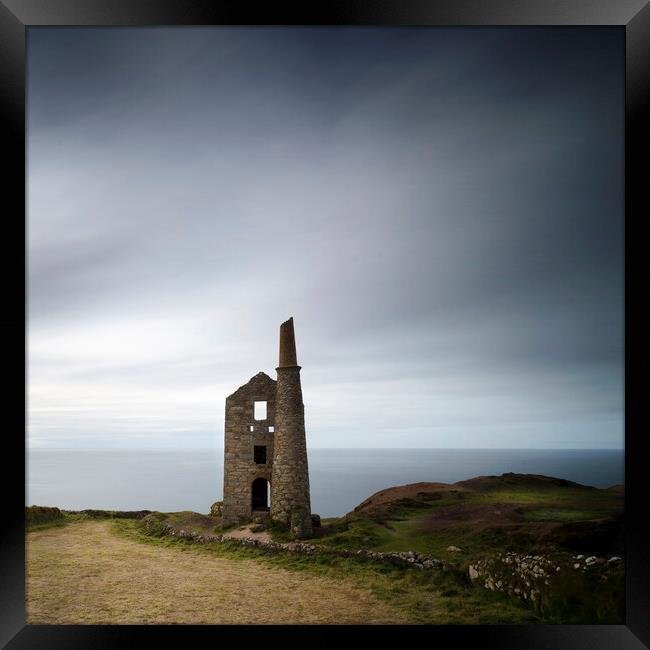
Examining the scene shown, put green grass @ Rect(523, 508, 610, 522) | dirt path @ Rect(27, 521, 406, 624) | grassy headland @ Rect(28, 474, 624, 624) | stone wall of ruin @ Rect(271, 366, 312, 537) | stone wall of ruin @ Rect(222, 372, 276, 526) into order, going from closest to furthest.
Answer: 1. grassy headland @ Rect(28, 474, 624, 624)
2. dirt path @ Rect(27, 521, 406, 624)
3. green grass @ Rect(523, 508, 610, 522)
4. stone wall of ruin @ Rect(271, 366, 312, 537)
5. stone wall of ruin @ Rect(222, 372, 276, 526)

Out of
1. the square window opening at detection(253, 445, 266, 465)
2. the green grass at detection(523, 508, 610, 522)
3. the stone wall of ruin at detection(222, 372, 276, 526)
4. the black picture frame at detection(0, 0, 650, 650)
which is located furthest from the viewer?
the square window opening at detection(253, 445, 266, 465)

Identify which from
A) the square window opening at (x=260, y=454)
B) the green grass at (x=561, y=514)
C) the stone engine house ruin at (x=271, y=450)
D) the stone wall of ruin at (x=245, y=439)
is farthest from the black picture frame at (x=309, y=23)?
the square window opening at (x=260, y=454)

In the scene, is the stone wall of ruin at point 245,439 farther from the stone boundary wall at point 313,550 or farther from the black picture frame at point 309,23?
the black picture frame at point 309,23

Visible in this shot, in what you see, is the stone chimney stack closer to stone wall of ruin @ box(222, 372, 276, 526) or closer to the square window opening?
stone wall of ruin @ box(222, 372, 276, 526)

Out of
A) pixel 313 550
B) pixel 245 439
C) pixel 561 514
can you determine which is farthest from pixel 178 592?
pixel 561 514

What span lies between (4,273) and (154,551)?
33.0ft

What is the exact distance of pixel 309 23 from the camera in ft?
19.5

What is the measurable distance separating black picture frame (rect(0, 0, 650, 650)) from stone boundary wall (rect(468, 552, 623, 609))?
2.53 meters

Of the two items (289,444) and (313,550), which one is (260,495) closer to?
(289,444)

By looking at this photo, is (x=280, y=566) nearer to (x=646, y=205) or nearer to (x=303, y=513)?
(x=303, y=513)

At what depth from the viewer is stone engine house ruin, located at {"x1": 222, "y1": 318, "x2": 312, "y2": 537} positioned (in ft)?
48.6

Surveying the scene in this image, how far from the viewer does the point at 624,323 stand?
6195 millimetres

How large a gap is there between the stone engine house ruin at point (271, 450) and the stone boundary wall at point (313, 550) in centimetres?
91

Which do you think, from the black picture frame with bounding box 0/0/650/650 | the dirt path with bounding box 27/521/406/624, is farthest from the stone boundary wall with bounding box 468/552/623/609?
the black picture frame with bounding box 0/0/650/650
